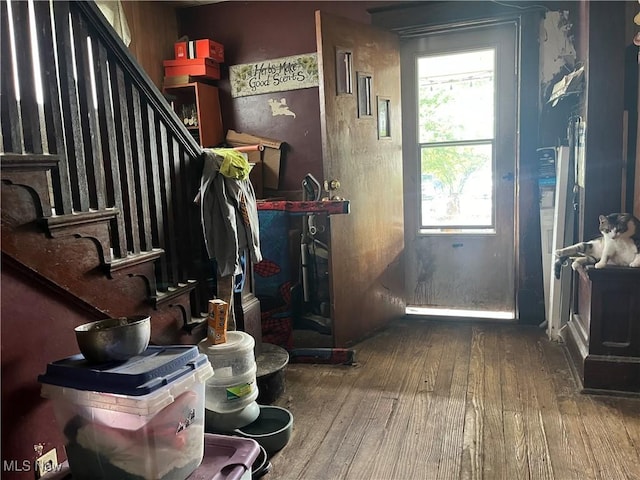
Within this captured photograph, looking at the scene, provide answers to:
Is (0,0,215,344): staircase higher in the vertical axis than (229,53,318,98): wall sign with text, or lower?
lower

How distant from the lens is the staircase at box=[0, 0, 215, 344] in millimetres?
1385

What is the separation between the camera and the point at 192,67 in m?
3.69

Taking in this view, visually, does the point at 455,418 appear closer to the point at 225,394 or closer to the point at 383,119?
the point at 225,394

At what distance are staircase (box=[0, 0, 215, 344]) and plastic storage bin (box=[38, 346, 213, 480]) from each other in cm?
35

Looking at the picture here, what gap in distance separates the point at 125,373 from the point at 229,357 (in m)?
0.72

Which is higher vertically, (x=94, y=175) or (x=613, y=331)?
(x=94, y=175)

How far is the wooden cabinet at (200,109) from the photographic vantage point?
146 inches

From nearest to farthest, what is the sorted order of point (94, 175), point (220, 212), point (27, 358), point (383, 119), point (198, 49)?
point (27, 358)
point (94, 175)
point (220, 212)
point (383, 119)
point (198, 49)

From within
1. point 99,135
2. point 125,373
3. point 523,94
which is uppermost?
point 523,94

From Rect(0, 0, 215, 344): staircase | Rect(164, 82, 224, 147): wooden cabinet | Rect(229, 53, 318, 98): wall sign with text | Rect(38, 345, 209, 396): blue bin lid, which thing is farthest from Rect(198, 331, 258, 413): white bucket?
Rect(229, 53, 318, 98): wall sign with text

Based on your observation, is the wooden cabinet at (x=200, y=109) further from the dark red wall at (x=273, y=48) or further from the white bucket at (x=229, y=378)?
the white bucket at (x=229, y=378)

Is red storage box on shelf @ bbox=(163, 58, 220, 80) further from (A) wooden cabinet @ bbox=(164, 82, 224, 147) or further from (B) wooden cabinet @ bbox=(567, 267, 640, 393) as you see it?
(B) wooden cabinet @ bbox=(567, 267, 640, 393)

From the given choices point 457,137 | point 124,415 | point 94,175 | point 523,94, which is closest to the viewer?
point 124,415

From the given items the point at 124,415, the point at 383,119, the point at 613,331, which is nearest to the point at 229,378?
the point at 124,415
